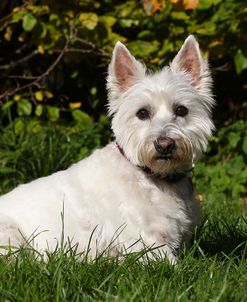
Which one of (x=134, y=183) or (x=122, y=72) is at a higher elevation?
(x=122, y=72)

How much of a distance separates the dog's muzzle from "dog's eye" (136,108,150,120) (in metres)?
0.32

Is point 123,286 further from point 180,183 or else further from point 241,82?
point 241,82

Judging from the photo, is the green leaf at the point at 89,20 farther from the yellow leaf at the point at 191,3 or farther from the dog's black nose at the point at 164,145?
the dog's black nose at the point at 164,145

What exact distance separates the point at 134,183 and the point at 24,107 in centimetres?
420

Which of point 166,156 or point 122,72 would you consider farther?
point 122,72

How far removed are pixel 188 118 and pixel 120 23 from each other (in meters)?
3.94

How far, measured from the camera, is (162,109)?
473cm

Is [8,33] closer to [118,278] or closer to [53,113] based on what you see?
[53,113]

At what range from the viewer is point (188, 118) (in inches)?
185

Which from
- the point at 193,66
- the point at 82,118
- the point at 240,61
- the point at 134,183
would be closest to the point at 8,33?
the point at 82,118

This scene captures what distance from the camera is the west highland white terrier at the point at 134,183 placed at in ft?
14.8

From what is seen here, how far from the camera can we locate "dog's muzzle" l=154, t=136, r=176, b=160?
176 inches

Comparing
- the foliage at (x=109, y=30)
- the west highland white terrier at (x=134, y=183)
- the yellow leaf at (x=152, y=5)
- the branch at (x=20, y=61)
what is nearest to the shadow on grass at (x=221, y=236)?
the west highland white terrier at (x=134, y=183)

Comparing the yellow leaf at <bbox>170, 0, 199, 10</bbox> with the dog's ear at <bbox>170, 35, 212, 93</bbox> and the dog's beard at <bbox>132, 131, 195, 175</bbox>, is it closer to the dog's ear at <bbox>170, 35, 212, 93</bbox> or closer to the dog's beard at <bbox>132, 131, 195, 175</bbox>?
the dog's ear at <bbox>170, 35, 212, 93</bbox>
